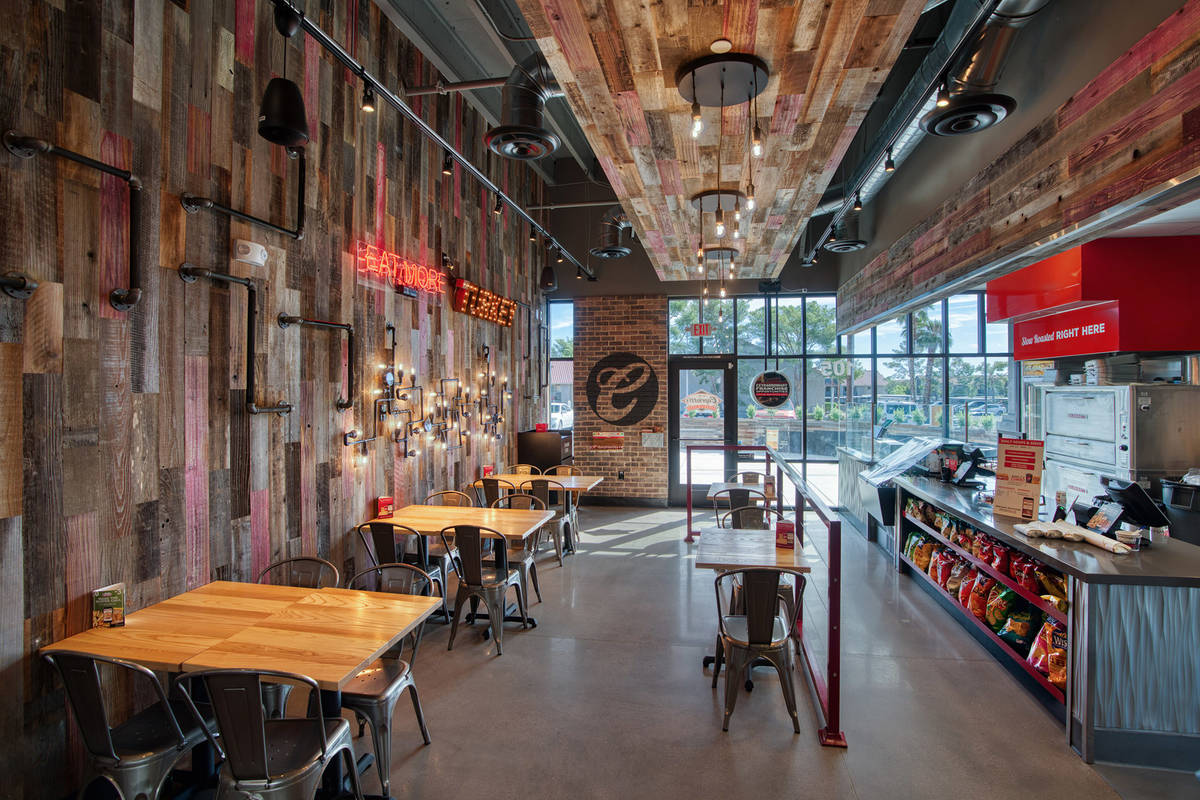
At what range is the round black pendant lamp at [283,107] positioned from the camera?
9.41 feet

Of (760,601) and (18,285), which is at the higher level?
(18,285)

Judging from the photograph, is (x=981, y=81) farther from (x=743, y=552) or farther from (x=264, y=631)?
(x=264, y=631)

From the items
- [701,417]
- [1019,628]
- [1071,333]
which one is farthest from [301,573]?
[1071,333]

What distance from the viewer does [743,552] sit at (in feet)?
12.5

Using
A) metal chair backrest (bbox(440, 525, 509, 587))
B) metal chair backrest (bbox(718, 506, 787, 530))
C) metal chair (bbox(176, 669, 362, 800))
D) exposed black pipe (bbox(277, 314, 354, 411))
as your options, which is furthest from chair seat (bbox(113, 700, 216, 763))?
metal chair backrest (bbox(718, 506, 787, 530))

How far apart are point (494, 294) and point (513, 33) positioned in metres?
2.89

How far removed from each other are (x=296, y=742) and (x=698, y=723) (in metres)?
2.04

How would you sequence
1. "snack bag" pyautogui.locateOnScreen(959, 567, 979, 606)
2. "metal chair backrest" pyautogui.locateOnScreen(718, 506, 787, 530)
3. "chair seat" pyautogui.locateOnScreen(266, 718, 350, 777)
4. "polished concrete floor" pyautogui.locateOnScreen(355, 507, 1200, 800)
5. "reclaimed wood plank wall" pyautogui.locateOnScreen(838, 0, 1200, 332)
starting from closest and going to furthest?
"chair seat" pyautogui.locateOnScreen(266, 718, 350, 777) < "reclaimed wood plank wall" pyautogui.locateOnScreen(838, 0, 1200, 332) < "polished concrete floor" pyautogui.locateOnScreen(355, 507, 1200, 800) < "snack bag" pyautogui.locateOnScreen(959, 567, 979, 606) < "metal chair backrest" pyautogui.locateOnScreen(718, 506, 787, 530)

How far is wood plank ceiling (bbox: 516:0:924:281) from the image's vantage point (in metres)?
2.43

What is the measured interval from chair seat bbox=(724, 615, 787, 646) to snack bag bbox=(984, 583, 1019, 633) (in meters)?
1.65

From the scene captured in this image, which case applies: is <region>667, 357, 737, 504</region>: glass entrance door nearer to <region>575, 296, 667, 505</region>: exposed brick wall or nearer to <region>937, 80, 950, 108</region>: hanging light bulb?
<region>575, 296, 667, 505</region>: exposed brick wall

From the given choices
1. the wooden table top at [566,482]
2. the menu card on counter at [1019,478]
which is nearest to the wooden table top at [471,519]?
the wooden table top at [566,482]

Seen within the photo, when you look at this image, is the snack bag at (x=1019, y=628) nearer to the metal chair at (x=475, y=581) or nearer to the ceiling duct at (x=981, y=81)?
the ceiling duct at (x=981, y=81)

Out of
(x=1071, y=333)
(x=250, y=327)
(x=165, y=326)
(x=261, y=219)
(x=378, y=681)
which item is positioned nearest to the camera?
(x=378, y=681)
